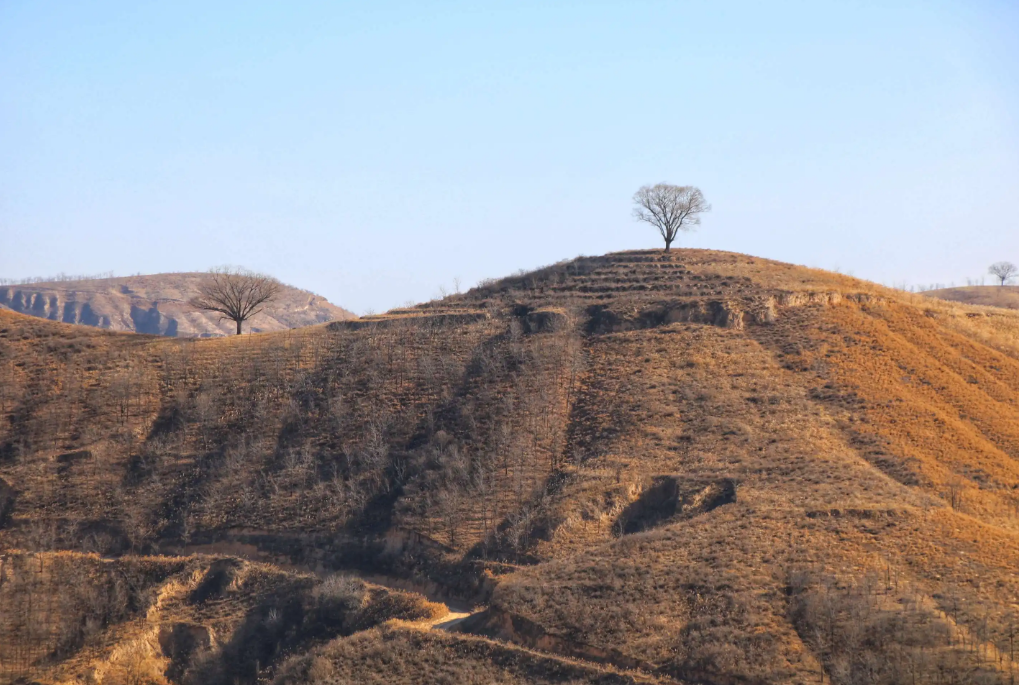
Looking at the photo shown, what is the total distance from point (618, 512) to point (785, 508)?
26.4ft

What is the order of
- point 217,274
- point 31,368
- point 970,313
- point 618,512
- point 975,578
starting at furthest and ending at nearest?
1. point 217,274
2. point 970,313
3. point 31,368
4. point 618,512
5. point 975,578

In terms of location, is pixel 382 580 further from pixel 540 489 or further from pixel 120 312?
pixel 120 312

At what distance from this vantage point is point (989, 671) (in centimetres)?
3241

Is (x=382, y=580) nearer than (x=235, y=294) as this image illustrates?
Yes

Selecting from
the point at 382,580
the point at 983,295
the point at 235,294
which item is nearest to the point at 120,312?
the point at 235,294

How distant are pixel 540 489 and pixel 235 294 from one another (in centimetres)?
3759

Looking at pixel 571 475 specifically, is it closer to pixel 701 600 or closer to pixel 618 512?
pixel 618 512

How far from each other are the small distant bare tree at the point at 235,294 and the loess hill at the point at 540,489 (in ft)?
28.9

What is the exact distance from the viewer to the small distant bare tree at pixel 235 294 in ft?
258

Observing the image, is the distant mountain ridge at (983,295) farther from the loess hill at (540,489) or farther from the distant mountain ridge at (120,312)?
the distant mountain ridge at (120,312)

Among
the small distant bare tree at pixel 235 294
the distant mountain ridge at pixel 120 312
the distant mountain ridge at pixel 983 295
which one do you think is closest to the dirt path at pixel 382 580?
the small distant bare tree at pixel 235 294

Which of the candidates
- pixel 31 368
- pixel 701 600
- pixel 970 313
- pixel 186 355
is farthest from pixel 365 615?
pixel 970 313

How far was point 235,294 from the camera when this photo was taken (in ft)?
259

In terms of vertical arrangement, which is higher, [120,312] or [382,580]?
[120,312]
